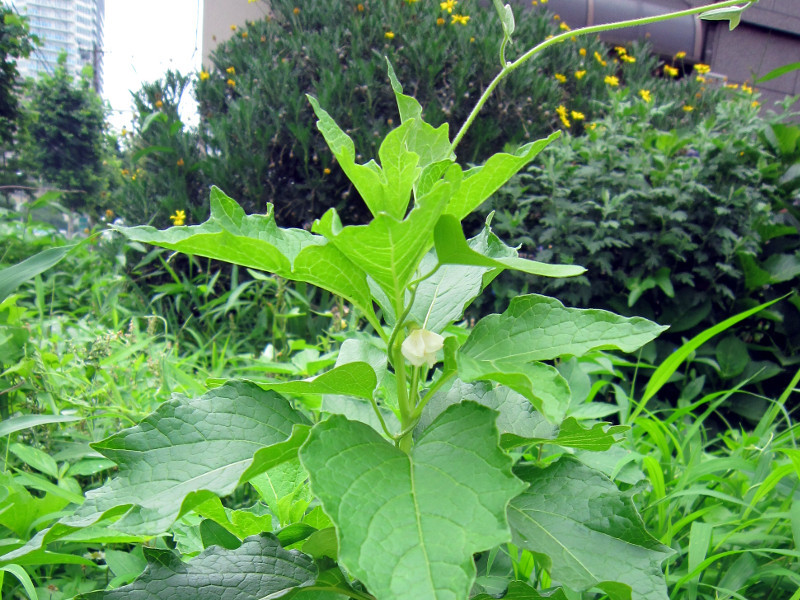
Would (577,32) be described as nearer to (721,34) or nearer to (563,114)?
(563,114)

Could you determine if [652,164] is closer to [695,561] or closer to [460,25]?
[460,25]

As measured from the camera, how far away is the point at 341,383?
64 centimetres

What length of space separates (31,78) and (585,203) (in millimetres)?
6591

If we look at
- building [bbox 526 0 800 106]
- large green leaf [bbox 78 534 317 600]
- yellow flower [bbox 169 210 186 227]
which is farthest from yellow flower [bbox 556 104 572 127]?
large green leaf [bbox 78 534 317 600]

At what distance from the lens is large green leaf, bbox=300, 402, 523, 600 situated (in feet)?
1.54

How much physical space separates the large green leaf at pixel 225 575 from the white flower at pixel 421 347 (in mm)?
305

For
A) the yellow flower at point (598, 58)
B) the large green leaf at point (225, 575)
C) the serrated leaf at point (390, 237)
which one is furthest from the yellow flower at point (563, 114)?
the large green leaf at point (225, 575)

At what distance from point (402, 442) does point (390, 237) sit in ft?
1.00

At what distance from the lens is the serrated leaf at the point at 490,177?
24.3 inches

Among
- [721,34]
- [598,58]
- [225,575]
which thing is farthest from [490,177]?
[721,34]

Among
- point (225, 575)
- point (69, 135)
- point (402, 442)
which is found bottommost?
point (225, 575)

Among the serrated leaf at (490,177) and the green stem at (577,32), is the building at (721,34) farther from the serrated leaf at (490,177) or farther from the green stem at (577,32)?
the serrated leaf at (490,177)


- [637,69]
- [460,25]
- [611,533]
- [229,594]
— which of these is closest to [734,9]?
[611,533]

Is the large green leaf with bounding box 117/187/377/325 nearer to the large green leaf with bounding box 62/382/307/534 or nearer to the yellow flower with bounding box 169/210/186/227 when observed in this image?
the large green leaf with bounding box 62/382/307/534
